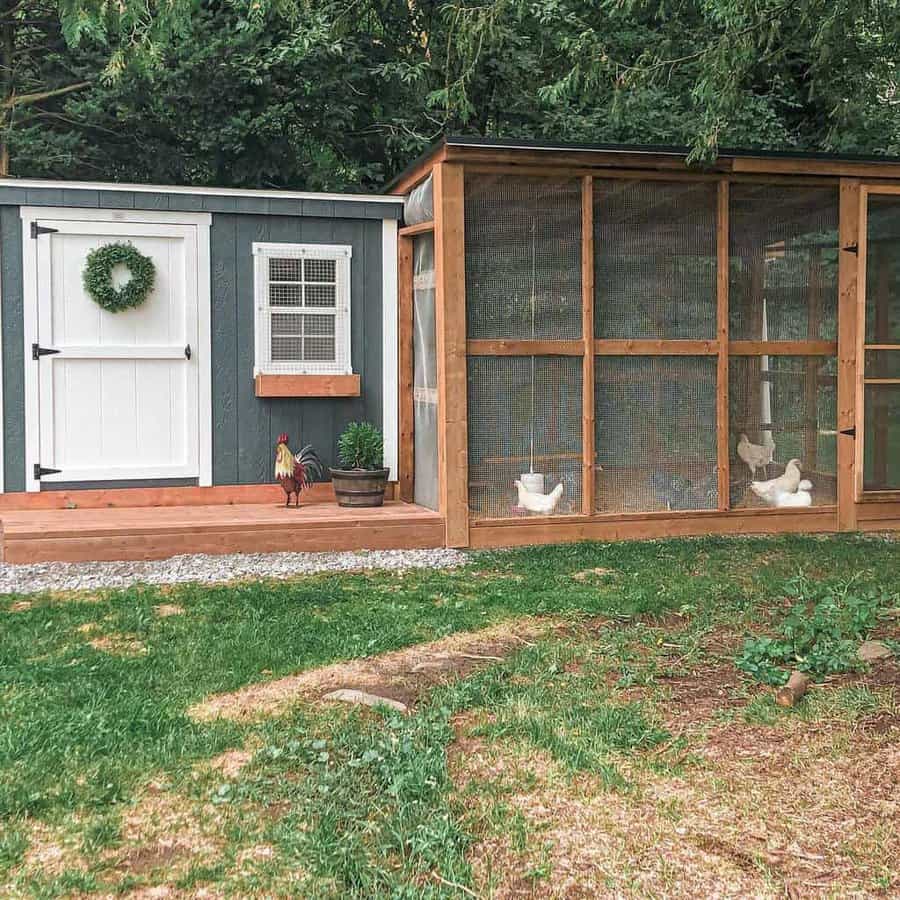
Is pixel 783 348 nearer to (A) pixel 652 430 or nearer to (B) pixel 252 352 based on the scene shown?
(A) pixel 652 430

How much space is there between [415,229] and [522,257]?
941 millimetres

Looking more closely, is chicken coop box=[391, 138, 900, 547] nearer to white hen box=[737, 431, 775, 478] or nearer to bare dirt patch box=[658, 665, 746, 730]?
white hen box=[737, 431, 775, 478]

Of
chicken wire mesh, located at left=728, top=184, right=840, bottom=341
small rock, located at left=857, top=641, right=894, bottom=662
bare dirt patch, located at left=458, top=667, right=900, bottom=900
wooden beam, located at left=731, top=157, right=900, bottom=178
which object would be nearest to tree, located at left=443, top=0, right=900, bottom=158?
wooden beam, located at left=731, top=157, right=900, bottom=178

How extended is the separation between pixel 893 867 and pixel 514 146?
4953mm

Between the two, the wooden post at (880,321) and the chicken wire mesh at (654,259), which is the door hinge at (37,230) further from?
the wooden post at (880,321)

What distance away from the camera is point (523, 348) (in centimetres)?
680

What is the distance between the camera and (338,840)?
2.58m

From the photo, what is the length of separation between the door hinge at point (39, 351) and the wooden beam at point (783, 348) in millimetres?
4321

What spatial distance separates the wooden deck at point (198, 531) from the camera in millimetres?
6285

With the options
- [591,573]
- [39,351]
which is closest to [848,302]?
[591,573]

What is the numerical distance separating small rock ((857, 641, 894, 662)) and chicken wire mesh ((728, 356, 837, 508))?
10.4 feet

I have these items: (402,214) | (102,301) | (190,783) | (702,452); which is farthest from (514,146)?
(190,783)

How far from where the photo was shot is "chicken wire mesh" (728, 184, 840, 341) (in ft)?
23.4

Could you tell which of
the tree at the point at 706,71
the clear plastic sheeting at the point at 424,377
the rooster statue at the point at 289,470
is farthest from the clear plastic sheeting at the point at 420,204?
the rooster statue at the point at 289,470
